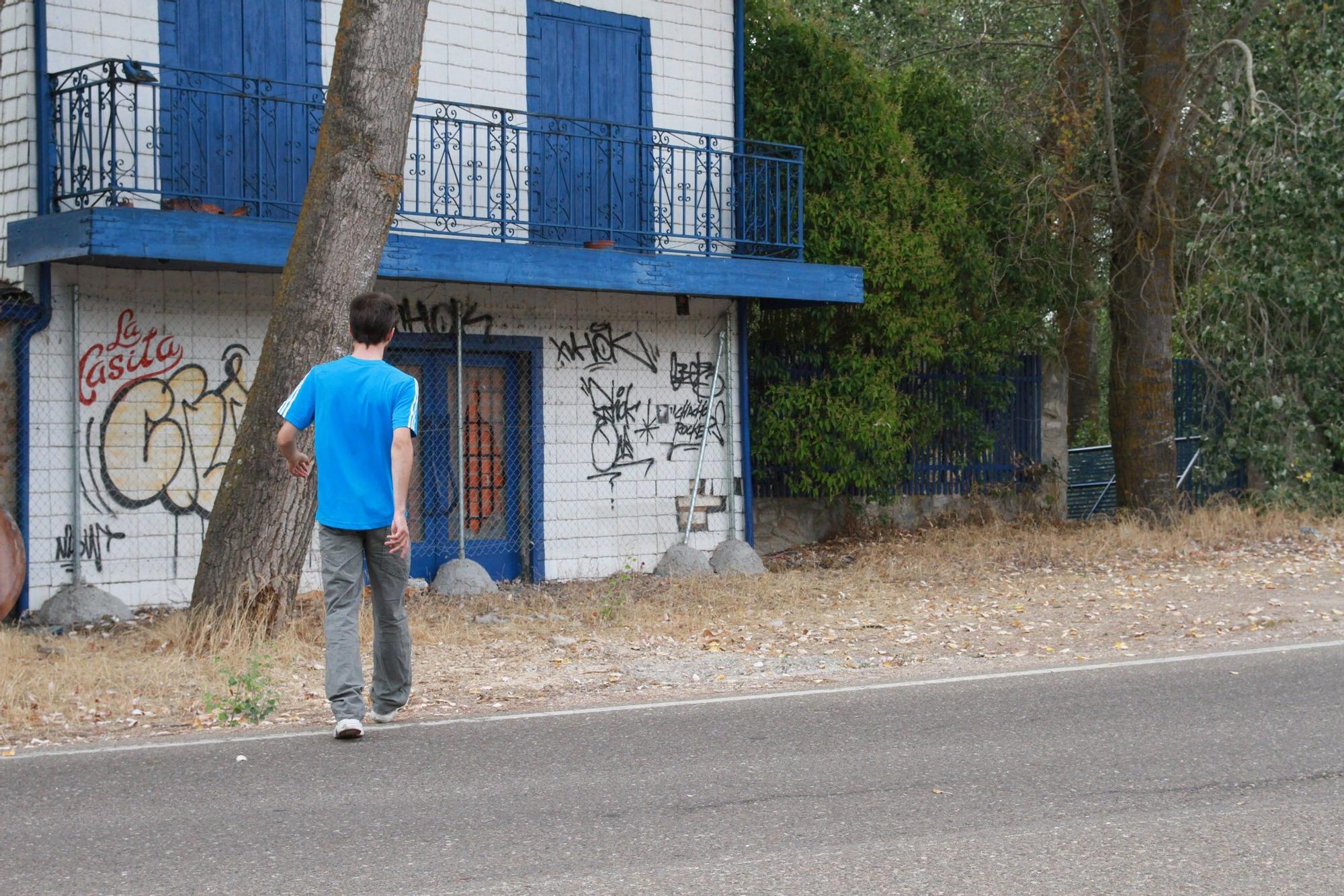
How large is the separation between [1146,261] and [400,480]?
41.2ft

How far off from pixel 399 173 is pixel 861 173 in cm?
696

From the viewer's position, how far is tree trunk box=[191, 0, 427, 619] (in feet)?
31.7

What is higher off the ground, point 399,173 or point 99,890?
point 399,173

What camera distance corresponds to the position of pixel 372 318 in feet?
21.8

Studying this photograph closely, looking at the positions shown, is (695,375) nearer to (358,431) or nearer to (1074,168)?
(1074,168)

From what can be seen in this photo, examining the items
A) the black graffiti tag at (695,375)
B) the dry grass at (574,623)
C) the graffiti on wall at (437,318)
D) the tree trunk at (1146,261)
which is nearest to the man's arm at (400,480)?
the dry grass at (574,623)

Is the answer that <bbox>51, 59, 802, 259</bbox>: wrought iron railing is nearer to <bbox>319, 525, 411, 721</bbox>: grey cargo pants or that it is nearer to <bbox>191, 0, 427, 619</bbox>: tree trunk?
<bbox>191, 0, 427, 619</bbox>: tree trunk

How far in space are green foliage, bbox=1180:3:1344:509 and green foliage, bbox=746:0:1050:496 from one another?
2.92 metres

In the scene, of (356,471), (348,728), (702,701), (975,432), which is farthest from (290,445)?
(975,432)

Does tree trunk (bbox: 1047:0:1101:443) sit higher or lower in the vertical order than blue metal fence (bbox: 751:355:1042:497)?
higher

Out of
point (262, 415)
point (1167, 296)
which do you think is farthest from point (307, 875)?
point (1167, 296)

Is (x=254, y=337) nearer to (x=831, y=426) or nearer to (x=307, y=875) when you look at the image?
(x=831, y=426)

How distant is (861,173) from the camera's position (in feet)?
51.7

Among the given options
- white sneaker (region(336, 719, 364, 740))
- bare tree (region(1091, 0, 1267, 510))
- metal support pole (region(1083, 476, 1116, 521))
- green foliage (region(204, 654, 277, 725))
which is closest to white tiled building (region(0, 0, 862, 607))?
green foliage (region(204, 654, 277, 725))
